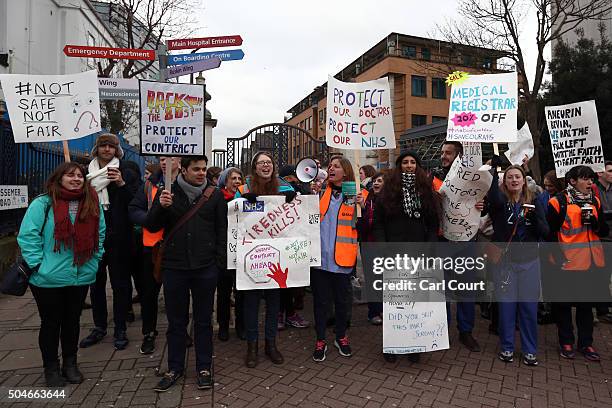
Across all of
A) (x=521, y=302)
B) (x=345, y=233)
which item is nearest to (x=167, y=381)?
(x=345, y=233)

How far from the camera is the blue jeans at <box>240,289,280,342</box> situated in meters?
4.08

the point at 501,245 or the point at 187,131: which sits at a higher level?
the point at 187,131

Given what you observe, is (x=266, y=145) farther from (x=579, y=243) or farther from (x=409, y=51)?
(x=409, y=51)

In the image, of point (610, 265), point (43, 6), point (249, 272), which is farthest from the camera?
point (43, 6)

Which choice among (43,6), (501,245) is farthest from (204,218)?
(43,6)

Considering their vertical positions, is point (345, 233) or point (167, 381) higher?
point (345, 233)

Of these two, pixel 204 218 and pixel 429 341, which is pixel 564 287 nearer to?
pixel 429 341

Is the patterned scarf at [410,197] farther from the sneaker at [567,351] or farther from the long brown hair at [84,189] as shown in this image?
the long brown hair at [84,189]

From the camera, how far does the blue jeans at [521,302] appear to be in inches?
163

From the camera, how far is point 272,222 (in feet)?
13.5

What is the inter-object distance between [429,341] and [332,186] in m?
1.82

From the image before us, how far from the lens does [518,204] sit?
4293 mm

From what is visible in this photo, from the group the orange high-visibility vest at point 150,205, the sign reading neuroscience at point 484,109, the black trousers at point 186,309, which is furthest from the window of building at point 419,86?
the black trousers at point 186,309

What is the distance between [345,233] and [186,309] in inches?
66.5
